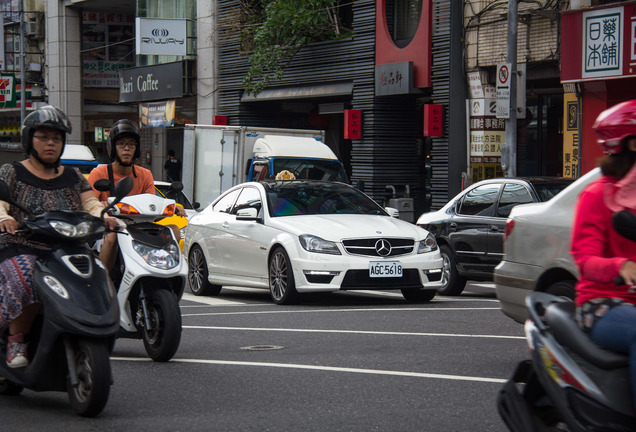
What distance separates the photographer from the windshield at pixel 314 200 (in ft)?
44.8

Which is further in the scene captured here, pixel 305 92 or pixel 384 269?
pixel 305 92

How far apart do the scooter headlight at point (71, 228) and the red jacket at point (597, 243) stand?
2.98 meters

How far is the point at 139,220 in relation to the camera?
8.10m

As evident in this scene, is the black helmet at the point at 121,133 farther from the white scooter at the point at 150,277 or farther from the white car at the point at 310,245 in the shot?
the white car at the point at 310,245

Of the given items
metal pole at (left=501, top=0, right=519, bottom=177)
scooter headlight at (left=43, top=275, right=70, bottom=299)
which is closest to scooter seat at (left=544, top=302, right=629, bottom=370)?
scooter headlight at (left=43, top=275, right=70, bottom=299)

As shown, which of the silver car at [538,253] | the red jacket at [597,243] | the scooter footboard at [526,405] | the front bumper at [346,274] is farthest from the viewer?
the front bumper at [346,274]

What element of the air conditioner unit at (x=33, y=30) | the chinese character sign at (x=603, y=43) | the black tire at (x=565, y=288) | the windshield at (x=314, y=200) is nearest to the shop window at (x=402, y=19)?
the chinese character sign at (x=603, y=43)

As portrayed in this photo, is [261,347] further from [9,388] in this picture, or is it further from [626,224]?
[626,224]

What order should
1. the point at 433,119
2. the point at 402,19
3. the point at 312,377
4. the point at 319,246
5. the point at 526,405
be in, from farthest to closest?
the point at 402,19 → the point at 433,119 → the point at 319,246 → the point at 312,377 → the point at 526,405

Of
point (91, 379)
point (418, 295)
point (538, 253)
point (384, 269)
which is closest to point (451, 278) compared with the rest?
point (418, 295)

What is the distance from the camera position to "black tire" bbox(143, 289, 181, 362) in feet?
26.1

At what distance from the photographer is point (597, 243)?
14.1ft

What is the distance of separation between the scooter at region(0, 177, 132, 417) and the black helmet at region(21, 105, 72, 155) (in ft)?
1.93

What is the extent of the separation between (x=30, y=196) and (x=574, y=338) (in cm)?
373
